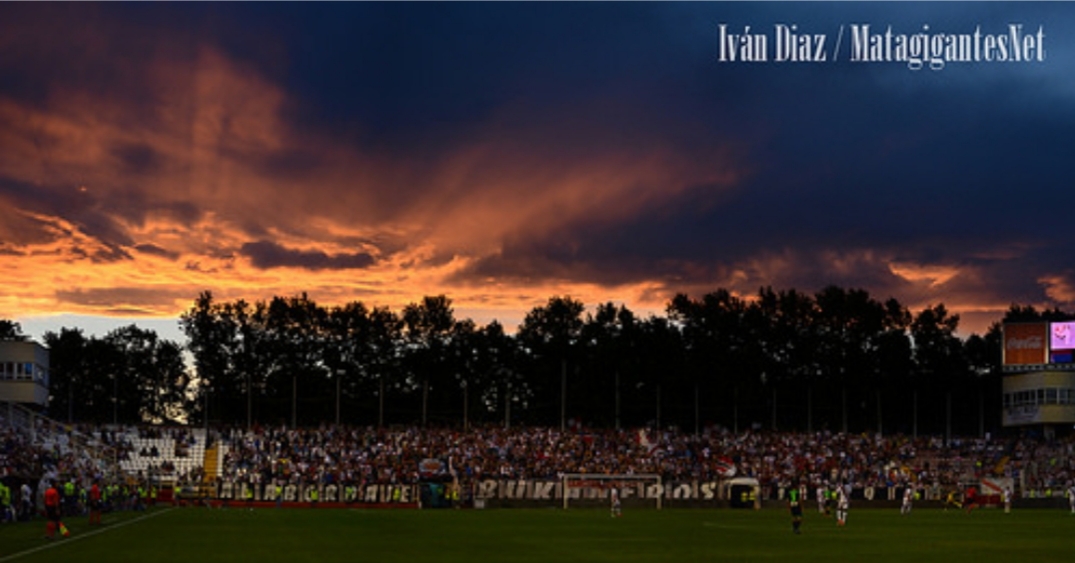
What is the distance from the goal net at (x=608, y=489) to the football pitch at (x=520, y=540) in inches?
1149

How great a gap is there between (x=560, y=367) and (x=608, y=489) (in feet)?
206

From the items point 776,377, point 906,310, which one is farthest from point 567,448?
point 906,310

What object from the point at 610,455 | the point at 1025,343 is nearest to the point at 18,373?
the point at 610,455

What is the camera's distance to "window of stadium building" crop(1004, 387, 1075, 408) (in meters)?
132

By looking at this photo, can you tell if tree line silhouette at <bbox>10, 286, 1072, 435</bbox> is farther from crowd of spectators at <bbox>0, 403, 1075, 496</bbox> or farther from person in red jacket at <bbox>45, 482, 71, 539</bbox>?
person in red jacket at <bbox>45, 482, 71, 539</bbox>

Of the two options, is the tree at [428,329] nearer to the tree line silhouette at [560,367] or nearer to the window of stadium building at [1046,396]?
the tree line silhouette at [560,367]

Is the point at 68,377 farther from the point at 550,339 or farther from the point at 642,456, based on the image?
the point at 642,456

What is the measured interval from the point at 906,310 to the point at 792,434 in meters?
50.4

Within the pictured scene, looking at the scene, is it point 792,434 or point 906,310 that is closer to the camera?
point 792,434

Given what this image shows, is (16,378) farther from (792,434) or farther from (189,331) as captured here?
(792,434)

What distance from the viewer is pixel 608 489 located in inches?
3962

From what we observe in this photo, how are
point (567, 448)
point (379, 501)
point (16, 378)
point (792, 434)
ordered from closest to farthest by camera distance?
point (379, 501)
point (16, 378)
point (567, 448)
point (792, 434)

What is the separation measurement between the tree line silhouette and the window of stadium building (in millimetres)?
19394

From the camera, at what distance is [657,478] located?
3979 inches
